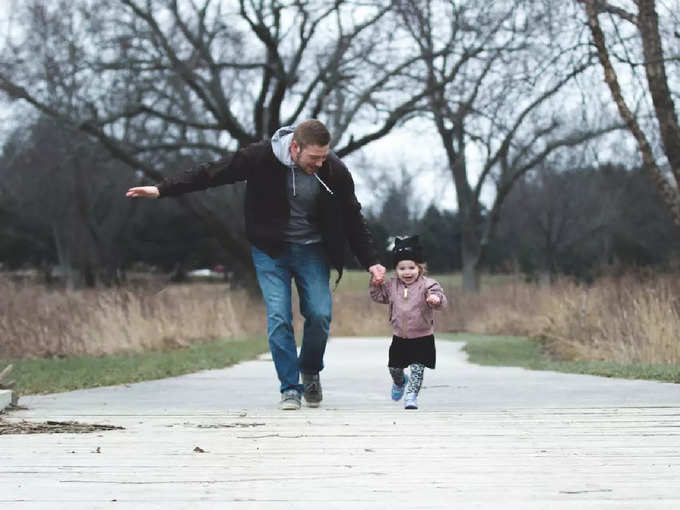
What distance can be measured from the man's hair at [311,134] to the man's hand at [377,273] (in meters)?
0.94

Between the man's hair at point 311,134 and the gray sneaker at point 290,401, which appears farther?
the gray sneaker at point 290,401

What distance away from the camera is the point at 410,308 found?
702 cm

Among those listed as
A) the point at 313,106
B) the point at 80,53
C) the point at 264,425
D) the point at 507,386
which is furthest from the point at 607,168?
the point at 264,425

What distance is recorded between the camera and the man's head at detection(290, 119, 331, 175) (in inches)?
253

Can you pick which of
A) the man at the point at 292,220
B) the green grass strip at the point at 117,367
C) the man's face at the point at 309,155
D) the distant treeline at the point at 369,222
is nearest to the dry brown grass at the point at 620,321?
the green grass strip at the point at 117,367

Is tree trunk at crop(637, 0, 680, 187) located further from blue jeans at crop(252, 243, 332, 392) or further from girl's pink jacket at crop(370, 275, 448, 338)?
blue jeans at crop(252, 243, 332, 392)

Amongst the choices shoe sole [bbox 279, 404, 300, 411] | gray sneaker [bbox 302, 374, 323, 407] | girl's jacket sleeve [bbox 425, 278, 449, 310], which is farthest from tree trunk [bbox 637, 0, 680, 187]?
shoe sole [bbox 279, 404, 300, 411]

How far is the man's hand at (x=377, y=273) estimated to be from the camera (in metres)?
6.88

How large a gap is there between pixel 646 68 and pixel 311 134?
352 inches

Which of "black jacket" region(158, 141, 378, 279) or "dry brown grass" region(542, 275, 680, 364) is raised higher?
"black jacket" region(158, 141, 378, 279)

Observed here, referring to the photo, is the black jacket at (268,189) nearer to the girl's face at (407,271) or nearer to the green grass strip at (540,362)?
the girl's face at (407,271)

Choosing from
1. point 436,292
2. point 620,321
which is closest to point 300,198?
point 436,292

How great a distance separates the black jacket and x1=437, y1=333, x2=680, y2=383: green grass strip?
134 inches

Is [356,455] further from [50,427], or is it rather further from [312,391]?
[312,391]
